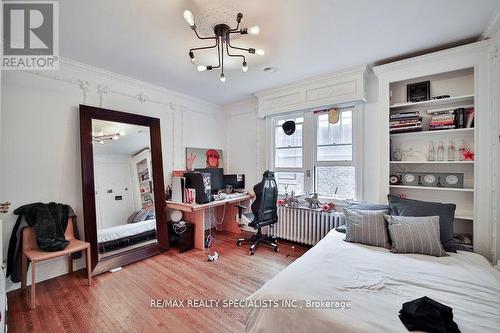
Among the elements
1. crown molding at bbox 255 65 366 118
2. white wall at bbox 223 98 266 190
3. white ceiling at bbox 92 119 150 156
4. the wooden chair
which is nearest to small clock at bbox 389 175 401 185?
crown molding at bbox 255 65 366 118

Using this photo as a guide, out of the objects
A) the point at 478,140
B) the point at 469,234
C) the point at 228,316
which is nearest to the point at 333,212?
the point at 469,234

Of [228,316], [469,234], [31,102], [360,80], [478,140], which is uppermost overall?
[360,80]

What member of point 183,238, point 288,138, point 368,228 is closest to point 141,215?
point 183,238

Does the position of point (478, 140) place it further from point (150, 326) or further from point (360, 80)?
point (150, 326)

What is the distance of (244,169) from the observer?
4.33m

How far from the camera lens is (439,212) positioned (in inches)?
81.0

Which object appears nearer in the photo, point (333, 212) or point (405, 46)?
point (405, 46)

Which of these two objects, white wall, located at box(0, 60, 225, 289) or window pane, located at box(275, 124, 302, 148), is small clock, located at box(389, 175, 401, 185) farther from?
white wall, located at box(0, 60, 225, 289)

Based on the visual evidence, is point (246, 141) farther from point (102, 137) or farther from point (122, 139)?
point (102, 137)

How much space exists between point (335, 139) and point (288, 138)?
2.71 ft

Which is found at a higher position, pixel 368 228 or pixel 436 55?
pixel 436 55

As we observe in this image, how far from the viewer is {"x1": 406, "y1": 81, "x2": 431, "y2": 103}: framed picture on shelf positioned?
2559 millimetres

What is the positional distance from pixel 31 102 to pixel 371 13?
3.60 meters

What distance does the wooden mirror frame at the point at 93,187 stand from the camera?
2.63 meters
